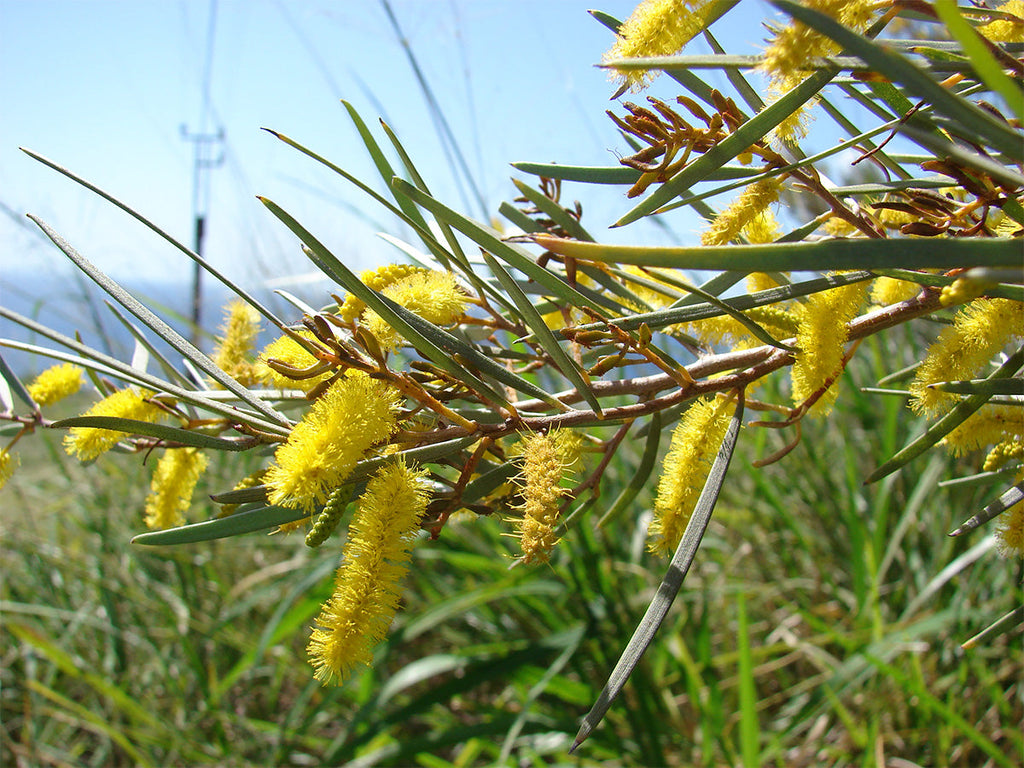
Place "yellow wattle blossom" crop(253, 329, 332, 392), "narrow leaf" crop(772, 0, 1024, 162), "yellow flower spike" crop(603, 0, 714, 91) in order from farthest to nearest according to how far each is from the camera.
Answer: "yellow wattle blossom" crop(253, 329, 332, 392)
"yellow flower spike" crop(603, 0, 714, 91)
"narrow leaf" crop(772, 0, 1024, 162)

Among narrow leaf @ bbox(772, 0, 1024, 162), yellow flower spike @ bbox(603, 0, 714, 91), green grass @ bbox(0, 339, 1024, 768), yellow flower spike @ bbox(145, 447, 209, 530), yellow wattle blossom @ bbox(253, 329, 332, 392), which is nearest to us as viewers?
narrow leaf @ bbox(772, 0, 1024, 162)

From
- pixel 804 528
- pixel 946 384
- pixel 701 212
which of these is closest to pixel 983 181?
pixel 946 384

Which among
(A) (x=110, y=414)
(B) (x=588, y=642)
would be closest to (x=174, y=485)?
(A) (x=110, y=414)

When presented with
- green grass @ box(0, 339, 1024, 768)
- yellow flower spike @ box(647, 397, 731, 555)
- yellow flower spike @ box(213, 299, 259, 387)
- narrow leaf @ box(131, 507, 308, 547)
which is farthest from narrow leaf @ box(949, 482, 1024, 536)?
green grass @ box(0, 339, 1024, 768)

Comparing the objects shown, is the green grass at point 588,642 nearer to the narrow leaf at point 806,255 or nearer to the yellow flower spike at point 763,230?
the yellow flower spike at point 763,230

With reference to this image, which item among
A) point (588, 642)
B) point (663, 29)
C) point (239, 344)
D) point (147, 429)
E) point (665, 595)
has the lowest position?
point (588, 642)

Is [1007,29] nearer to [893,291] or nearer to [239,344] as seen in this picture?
[893,291]

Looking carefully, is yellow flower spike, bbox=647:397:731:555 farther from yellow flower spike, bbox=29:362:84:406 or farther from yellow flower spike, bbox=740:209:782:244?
yellow flower spike, bbox=29:362:84:406

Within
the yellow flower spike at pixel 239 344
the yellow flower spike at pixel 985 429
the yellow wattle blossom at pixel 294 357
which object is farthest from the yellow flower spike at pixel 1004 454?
the yellow flower spike at pixel 239 344
